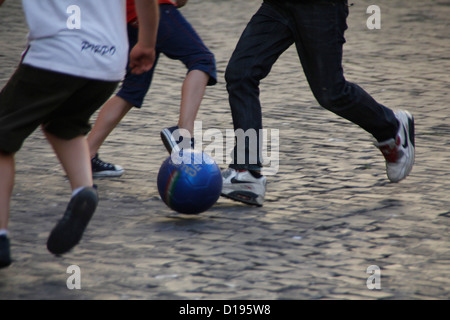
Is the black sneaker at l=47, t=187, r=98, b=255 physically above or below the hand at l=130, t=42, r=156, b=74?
below

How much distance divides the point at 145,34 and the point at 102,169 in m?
1.73

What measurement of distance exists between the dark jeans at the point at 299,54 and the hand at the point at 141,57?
966mm

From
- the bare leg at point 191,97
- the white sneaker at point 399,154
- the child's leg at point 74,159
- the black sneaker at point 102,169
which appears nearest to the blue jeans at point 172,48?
the bare leg at point 191,97

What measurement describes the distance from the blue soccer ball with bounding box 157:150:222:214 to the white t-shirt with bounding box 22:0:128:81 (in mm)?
1121

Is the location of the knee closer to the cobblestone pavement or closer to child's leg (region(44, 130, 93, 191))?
the cobblestone pavement

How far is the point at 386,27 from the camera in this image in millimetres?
11898

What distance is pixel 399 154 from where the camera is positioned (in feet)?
17.6

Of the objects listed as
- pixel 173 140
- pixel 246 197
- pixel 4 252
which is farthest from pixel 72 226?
pixel 173 140

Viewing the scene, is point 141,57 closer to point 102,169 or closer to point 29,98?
point 29,98

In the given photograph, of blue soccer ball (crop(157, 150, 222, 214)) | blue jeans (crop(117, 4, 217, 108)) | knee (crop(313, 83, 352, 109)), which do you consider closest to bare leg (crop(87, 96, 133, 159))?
blue jeans (crop(117, 4, 217, 108))

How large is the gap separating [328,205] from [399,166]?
66cm

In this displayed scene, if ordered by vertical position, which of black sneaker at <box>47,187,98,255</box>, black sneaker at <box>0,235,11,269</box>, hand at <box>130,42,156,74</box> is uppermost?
hand at <box>130,42,156,74</box>

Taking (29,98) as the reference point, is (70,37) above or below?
above

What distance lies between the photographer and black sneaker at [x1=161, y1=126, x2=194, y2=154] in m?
5.44
